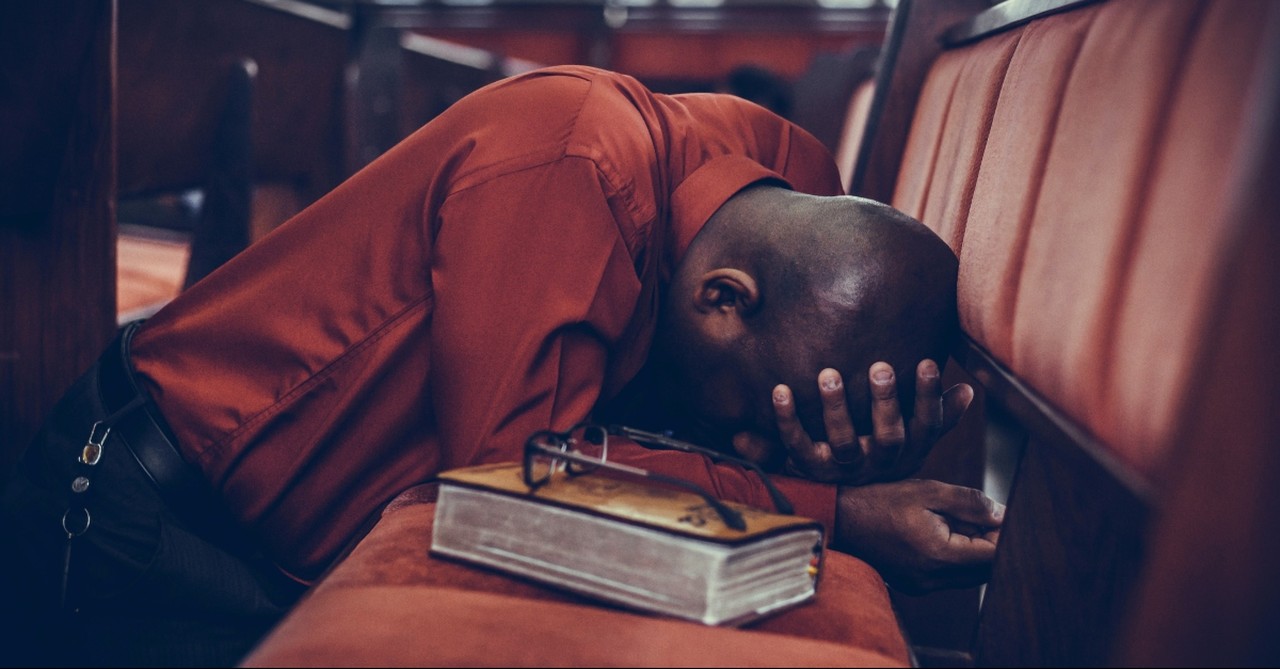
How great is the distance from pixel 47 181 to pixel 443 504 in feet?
3.32

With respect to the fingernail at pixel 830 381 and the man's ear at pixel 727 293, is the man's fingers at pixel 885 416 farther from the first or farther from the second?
the man's ear at pixel 727 293

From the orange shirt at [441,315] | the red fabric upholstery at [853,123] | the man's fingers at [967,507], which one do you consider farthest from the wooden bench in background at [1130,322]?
the red fabric upholstery at [853,123]

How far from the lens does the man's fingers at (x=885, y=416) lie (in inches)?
40.9

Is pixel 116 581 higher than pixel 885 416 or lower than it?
lower

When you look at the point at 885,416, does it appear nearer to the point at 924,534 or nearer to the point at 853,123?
the point at 924,534

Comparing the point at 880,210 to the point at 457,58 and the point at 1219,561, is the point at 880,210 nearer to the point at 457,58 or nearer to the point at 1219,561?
the point at 1219,561

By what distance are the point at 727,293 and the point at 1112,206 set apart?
0.46m

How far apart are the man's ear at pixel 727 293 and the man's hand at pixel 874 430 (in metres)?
0.09

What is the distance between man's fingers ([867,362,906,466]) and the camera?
3.41ft

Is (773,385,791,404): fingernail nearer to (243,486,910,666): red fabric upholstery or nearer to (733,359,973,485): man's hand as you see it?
(733,359,973,485): man's hand

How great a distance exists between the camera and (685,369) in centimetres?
115

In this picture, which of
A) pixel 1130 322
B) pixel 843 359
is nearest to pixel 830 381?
pixel 843 359

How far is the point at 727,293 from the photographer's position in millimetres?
1113

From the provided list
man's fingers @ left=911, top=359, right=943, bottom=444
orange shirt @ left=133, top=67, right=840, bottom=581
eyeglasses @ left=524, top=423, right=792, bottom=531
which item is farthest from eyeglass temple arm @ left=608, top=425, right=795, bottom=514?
man's fingers @ left=911, top=359, right=943, bottom=444
